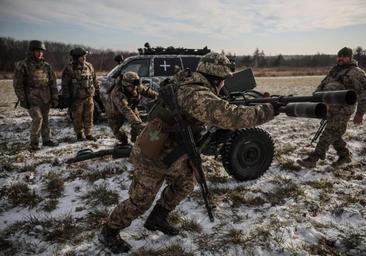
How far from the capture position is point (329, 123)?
5.26 meters

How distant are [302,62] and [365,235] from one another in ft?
305

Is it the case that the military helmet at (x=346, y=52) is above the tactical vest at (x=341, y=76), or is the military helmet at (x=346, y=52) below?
above

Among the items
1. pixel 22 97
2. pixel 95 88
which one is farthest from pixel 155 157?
pixel 95 88

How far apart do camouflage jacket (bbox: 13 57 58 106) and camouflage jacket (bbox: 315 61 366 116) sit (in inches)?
218

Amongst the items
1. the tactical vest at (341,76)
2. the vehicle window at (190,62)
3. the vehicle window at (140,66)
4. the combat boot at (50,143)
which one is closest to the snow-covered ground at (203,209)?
the combat boot at (50,143)

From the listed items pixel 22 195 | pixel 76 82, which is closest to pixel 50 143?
pixel 76 82

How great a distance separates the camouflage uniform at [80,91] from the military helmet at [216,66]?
4.71 m

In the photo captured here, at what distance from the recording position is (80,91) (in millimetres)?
6922

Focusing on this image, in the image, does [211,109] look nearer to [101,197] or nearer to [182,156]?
[182,156]

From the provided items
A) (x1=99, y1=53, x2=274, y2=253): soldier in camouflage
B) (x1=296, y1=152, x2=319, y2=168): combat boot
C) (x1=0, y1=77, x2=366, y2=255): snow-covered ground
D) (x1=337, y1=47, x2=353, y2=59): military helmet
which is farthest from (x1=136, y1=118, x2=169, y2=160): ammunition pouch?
(x1=337, y1=47, x2=353, y2=59): military helmet

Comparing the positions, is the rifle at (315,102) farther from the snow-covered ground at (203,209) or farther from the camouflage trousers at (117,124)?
the camouflage trousers at (117,124)

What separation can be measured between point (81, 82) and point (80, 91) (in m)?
0.21

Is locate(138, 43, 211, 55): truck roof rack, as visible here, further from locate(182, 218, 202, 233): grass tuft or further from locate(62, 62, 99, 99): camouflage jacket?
locate(182, 218, 202, 233): grass tuft

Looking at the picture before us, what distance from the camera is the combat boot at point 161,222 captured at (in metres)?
3.44
